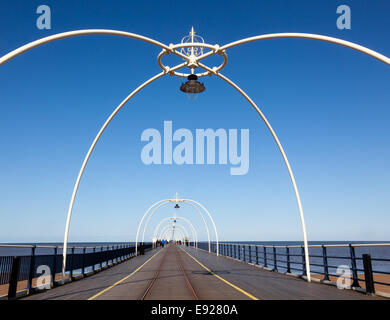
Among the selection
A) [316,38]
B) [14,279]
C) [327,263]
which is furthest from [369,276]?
[14,279]

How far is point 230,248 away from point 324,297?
23.5 meters

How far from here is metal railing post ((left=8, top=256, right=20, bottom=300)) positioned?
373 inches

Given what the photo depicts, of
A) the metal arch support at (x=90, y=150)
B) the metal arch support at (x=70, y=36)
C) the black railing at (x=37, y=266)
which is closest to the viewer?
the metal arch support at (x=70, y=36)

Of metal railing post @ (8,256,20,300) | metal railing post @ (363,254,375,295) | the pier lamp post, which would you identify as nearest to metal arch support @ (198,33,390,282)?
the pier lamp post

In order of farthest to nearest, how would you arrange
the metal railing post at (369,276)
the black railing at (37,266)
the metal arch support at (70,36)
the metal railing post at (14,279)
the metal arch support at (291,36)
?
the metal railing post at (369,276) < the black railing at (37,266) < the metal railing post at (14,279) < the metal arch support at (291,36) < the metal arch support at (70,36)

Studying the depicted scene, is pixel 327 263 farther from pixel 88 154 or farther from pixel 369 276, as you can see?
pixel 88 154

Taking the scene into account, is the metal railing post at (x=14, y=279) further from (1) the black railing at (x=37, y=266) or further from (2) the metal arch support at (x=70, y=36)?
(2) the metal arch support at (x=70, y=36)

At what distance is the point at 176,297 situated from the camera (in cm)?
948

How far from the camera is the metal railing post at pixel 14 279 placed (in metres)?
9.47

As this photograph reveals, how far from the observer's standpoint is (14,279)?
9.64 m

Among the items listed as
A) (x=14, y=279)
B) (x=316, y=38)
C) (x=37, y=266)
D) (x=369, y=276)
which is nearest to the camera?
(x=316, y=38)

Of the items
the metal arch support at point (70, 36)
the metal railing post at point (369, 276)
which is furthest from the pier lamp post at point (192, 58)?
the metal railing post at point (369, 276)

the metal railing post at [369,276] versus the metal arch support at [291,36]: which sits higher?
the metal arch support at [291,36]
